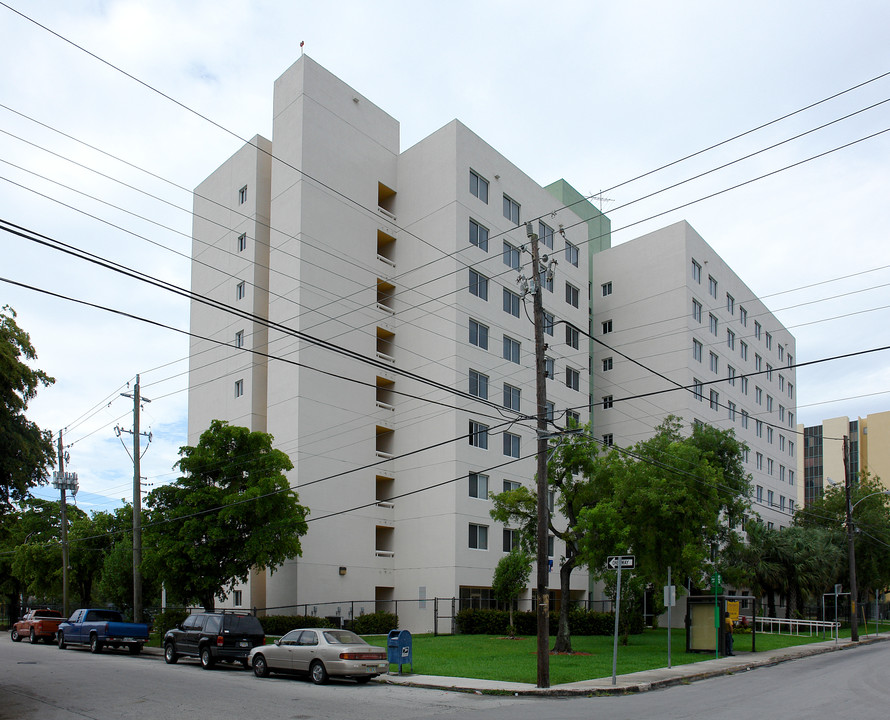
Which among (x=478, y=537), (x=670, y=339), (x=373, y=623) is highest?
(x=670, y=339)

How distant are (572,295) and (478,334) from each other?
12.6m

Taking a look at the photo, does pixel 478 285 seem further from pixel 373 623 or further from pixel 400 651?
pixel 400 651

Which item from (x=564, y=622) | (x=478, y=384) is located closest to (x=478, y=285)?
(x=478, y=384)

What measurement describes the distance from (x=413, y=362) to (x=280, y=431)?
8496 mm

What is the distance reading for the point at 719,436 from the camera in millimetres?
41781

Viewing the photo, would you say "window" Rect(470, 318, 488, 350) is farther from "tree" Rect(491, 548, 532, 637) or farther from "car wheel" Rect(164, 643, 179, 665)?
"car wheel" Rect(164, 643, 179, 665)

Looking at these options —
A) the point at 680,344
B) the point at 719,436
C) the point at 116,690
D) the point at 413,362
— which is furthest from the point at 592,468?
the point at 680,344

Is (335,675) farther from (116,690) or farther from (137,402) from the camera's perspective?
(137,402)

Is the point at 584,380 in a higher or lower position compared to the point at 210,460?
higher

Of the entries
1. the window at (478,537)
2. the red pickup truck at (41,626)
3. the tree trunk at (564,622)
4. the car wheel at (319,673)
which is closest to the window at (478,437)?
the window at (478,537)

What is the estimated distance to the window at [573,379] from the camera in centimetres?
5406

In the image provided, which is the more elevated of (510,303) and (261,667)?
(510,303)

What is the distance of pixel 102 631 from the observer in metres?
31.2

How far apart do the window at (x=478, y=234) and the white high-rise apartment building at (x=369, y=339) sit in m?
0.12
